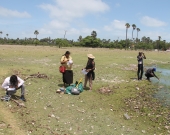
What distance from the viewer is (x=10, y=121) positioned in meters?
7.91

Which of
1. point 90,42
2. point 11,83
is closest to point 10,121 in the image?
point 11,83

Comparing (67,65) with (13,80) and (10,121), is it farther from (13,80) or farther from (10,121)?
(10,121)

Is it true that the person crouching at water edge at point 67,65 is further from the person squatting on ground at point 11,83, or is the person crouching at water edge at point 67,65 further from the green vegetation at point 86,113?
the person squatting on ground at point 11,83

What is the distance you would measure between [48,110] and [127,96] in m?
5.01

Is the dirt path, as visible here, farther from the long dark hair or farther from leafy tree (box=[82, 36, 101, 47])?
leafy tree (box=[82, 36, 101, 47])

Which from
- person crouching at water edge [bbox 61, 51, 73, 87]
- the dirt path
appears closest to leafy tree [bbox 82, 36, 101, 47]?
person crouching at water edge [bbox 61, 51, 73, 87]

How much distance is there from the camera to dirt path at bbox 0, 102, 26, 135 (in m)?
7.23

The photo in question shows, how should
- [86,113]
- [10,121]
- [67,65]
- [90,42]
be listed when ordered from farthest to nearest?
[90,42] < [67,65] < [86,113] < [10,121]

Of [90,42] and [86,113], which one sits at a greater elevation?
[90,42]

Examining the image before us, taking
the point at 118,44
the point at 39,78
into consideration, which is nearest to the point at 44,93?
the point at 39,78

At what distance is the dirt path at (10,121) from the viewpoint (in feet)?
23.7

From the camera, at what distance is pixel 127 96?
12.3 meters

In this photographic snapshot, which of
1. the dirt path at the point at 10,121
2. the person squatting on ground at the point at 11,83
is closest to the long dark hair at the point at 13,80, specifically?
the person squatting on ground at the point at 11,83

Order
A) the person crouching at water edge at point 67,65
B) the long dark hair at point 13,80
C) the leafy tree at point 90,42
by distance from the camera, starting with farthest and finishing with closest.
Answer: the leafy tree at point 90,42, the person crouching at water edge at point 67,65, the long dark hair at point 13,80
